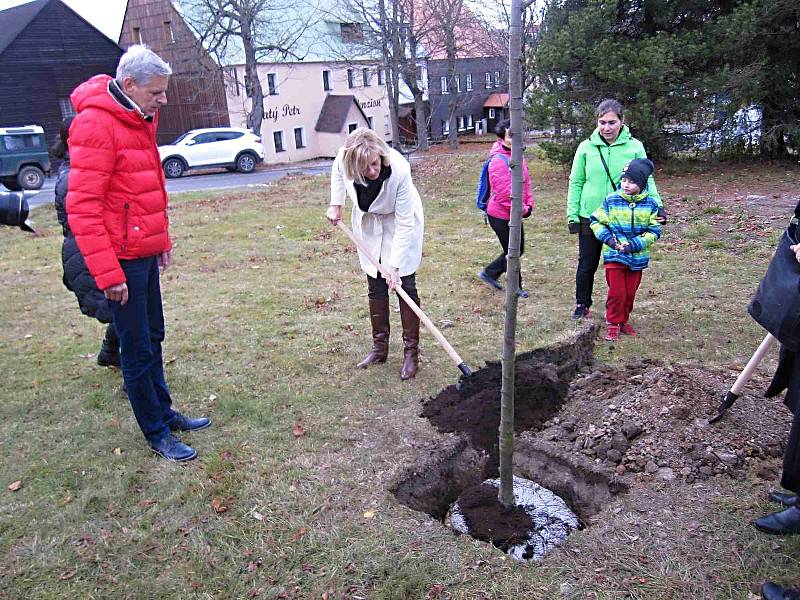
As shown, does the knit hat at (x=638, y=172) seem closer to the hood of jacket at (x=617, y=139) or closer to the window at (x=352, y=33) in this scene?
the hood of jacket at (x=617, y=139)

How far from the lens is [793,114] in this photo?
12750 millimetres

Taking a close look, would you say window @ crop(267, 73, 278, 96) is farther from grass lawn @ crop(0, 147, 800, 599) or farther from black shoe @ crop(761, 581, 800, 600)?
black shoe @ crop(761, 581, 800, 600)

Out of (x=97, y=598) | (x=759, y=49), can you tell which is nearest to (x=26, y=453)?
(x=97, y=598)

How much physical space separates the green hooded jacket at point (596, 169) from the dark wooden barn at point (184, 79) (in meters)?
31.5

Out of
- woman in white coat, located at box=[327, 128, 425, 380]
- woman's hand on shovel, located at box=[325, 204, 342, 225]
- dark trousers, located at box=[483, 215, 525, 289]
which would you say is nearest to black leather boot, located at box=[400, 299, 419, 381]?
woman in white coat, located at box=[327, 128, 425, 380]

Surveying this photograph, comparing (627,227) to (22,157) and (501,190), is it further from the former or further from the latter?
(22,157)

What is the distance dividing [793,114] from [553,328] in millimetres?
10336

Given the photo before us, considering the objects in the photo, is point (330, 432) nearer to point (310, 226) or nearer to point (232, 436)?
point (232, 436)

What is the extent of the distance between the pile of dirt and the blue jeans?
2311 millimetres

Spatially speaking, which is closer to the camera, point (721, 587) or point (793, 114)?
point (721, 587)

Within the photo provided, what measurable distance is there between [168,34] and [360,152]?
3658cm

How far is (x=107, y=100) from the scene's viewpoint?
3.24 meters

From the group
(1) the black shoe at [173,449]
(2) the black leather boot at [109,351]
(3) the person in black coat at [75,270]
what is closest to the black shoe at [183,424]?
(1) the black shoe at [173,449]

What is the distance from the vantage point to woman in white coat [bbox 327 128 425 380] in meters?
4.20
